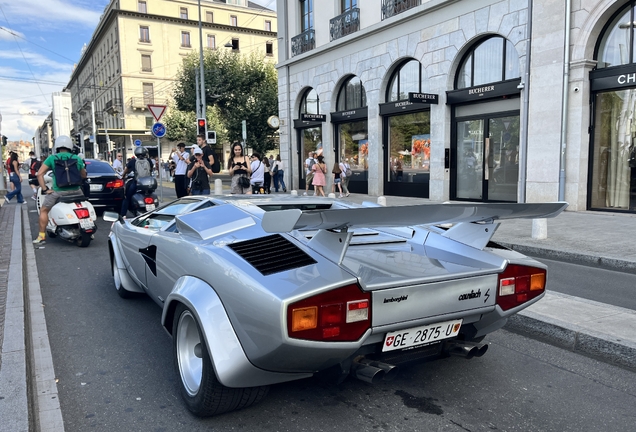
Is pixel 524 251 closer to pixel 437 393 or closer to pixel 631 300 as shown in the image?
pixel 631 300

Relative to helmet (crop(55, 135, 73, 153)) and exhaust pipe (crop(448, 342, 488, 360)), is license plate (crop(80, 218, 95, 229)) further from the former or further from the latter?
exhaust pipe (crop(448, 342, 488, 360))

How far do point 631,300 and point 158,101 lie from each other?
191 feet

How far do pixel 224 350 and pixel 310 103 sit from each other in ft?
68.0

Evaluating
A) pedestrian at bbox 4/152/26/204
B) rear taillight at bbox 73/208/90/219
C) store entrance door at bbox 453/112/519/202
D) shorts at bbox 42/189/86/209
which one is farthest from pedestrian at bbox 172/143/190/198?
store entrance door at bbox 453/112/519/202

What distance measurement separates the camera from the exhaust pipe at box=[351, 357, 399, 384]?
2539 millimetres

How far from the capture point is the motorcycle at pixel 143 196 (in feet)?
35.4

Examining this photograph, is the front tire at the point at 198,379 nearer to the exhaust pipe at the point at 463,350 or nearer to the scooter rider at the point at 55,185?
the exhaust pipe at the point at 463,350

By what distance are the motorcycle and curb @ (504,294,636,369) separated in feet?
27.6

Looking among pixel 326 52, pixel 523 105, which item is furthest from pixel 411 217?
pixel 326 52

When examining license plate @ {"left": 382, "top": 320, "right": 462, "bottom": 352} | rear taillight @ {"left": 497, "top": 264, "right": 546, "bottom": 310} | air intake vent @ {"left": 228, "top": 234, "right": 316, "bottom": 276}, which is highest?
air intake vent @ {"left": 228, "top": 234, "right": 316, "bottom": 276}

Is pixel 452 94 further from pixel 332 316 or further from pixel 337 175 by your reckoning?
pixel 332 316

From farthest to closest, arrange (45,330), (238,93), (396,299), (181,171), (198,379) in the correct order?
(238,93), (181,171), (45,330), (198,379), (396,299)

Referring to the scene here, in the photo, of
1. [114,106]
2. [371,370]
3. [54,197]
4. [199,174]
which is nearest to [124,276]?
[371,370]

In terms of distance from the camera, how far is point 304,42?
22.0m
